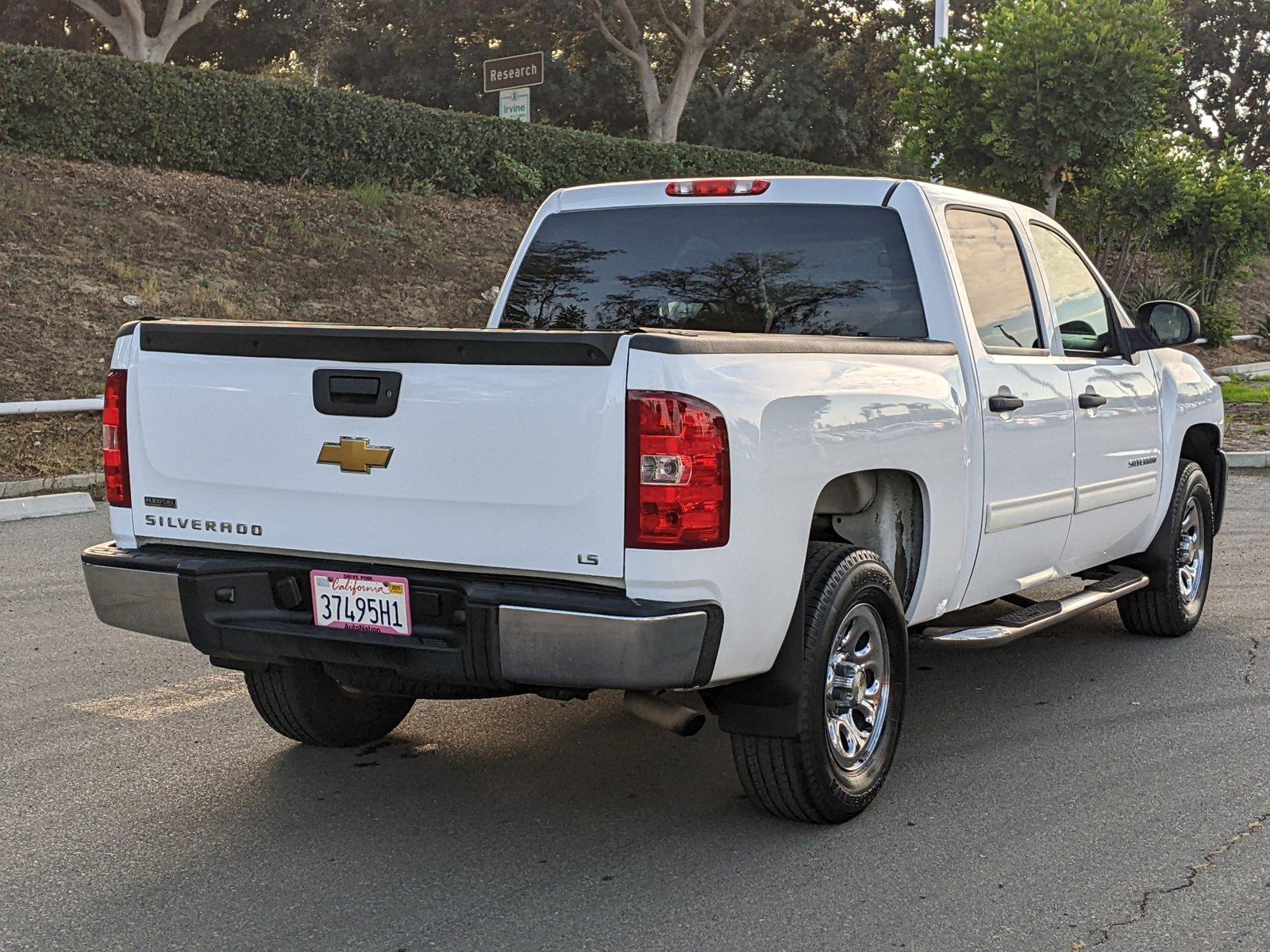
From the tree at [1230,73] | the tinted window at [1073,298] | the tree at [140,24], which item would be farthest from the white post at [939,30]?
the tree at [1230,73]

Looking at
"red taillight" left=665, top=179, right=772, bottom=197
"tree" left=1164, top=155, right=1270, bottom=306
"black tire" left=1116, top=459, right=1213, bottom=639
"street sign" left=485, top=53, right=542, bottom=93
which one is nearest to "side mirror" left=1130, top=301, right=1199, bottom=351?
"black tire" left=1116, top=459, right=1213, bottom=639

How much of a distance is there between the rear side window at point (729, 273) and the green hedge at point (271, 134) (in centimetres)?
1444

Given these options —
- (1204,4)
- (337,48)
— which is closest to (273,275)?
(337,48)

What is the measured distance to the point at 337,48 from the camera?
39969mm

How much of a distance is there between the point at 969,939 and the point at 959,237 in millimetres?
2794

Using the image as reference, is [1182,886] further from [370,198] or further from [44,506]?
[370,198]

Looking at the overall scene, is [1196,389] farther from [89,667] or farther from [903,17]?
[903,17]

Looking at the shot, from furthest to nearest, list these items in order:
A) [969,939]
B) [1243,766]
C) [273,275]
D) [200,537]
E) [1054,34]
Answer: [1054,34]
[273,275]
[1243,766]
[200,537]
[969,939]

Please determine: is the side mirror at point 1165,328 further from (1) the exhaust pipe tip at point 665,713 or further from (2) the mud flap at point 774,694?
(1) the exhaust pipe tip at point 665,713

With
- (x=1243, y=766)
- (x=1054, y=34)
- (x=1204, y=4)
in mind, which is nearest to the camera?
(x=1243, y=766)

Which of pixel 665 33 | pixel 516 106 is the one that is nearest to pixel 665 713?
pixel 516 106

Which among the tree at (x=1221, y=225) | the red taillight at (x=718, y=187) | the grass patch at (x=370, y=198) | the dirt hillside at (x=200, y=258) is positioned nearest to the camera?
the red taillight at (x=718, y=187)

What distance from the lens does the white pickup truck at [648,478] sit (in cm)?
398

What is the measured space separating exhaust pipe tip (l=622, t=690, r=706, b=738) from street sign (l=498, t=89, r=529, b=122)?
67.1 feet
